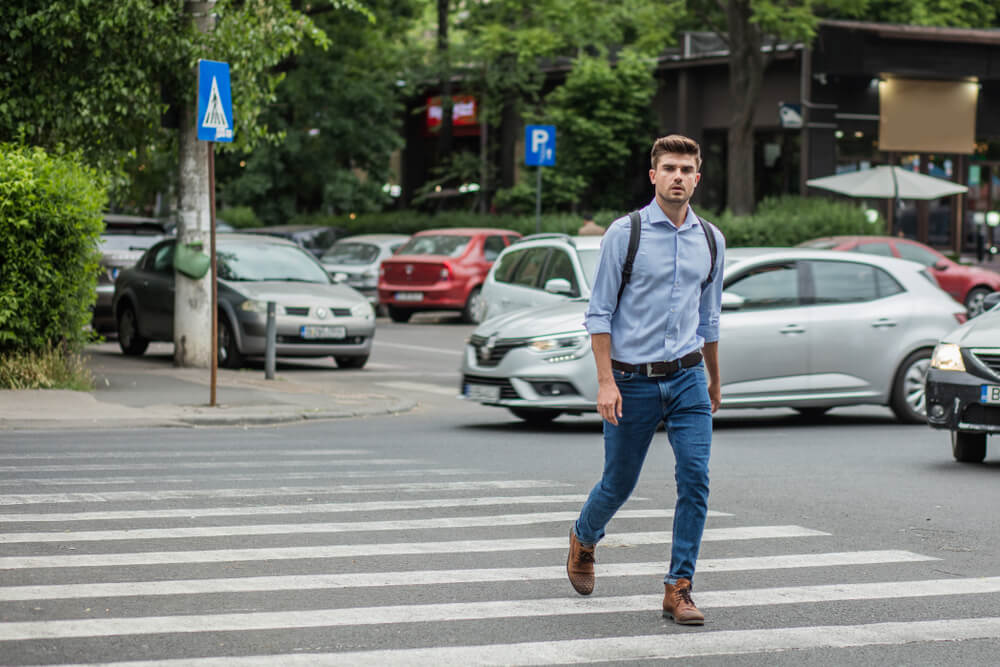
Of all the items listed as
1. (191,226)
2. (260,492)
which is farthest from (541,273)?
(260,492)

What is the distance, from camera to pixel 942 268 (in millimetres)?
29875

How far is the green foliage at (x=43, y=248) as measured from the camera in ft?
48.3

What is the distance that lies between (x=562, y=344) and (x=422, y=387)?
514 centimetres

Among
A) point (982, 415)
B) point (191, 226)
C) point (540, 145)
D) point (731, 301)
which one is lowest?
point (982, 415)

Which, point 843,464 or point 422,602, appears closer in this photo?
point 422,602

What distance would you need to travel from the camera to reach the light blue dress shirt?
6320 millimetres

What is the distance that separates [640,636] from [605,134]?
39.0 metres

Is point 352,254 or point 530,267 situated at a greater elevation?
point 530,267

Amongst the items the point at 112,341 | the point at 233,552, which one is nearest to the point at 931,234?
the point at 112,341

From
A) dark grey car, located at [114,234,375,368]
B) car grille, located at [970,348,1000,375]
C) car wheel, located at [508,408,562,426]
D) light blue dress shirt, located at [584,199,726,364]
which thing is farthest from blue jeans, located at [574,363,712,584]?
dark grey car, located at [114,234,375,368]

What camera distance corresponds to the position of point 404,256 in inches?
1199

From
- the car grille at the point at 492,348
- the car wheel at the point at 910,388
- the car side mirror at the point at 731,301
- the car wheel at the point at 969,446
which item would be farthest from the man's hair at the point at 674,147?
the car wheel at the point at 910,388

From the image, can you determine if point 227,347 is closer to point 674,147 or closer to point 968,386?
point 968,386

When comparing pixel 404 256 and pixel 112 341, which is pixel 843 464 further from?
pixel 404 256
